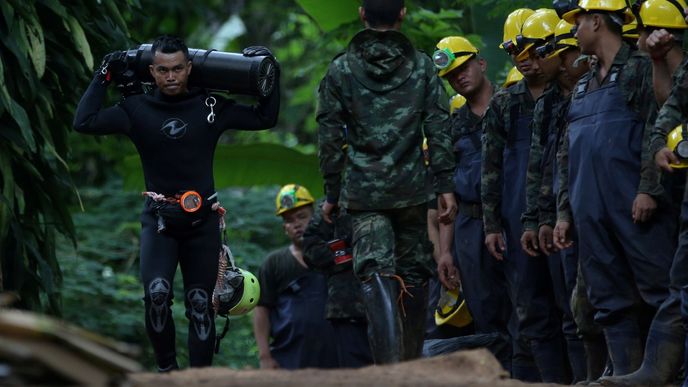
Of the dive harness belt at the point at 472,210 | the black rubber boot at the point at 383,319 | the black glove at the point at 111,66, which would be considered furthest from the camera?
the dive harness belt at the point at 472,210

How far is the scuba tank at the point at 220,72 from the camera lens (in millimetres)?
9367

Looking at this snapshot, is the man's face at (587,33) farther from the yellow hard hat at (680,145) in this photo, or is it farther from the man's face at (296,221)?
the man's face at (296,221)

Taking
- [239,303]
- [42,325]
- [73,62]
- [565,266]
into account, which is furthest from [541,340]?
[42,325]

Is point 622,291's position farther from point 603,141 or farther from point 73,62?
point 73,62

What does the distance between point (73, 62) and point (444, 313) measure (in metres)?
3.66

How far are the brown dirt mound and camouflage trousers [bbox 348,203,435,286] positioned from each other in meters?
1.97

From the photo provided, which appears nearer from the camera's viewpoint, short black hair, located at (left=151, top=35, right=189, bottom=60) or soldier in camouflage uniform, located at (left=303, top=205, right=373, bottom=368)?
short black hair, located at (left=151, top=35, right=189, bottom=60)

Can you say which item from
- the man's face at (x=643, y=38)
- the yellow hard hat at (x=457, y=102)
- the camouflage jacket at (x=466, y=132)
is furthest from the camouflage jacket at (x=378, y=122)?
the yellow hard hat at (x=457, y=102)

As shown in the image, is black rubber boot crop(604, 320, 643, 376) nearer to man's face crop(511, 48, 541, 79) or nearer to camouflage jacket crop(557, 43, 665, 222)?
camouflage jacket crop(557, 43, 665, 222)

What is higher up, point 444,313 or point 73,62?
point 73,62

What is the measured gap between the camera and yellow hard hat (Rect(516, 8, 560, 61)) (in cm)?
1026

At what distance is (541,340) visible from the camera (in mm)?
10070

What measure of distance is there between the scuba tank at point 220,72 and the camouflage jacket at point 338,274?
2525 millimetres

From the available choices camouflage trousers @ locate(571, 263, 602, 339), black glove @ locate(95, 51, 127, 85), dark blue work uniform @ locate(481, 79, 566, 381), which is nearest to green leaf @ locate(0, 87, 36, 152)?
black glove @ locate(95, 51, 127, 85)
